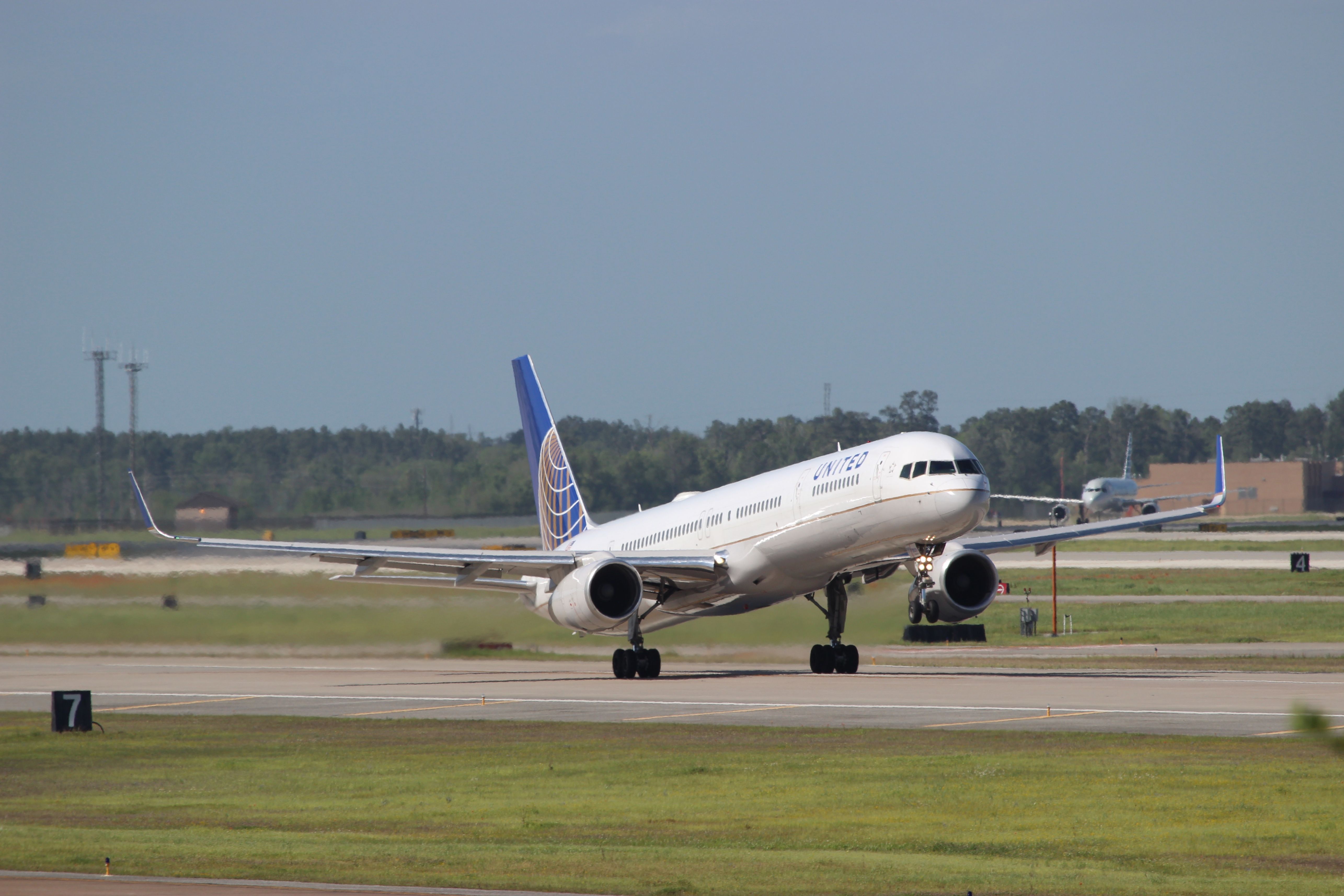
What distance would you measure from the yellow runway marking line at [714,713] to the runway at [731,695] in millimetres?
60

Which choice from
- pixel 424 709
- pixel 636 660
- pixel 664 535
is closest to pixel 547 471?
pixel 664 535

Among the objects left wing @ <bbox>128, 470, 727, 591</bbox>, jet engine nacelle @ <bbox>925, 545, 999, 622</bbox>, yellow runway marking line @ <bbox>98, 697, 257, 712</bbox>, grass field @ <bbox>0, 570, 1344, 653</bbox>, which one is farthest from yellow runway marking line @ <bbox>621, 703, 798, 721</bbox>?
grass field @ <bbox>0, 570, 1344, 653</bbox>

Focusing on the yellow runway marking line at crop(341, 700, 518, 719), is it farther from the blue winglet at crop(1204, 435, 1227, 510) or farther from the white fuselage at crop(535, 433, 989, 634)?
the blue winglet at crop(1204, 435, 1227, 510)

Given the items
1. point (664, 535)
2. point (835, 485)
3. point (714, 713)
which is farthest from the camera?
point (664, 535)

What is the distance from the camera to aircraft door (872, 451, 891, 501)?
116ft

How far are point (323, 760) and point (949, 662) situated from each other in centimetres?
2669

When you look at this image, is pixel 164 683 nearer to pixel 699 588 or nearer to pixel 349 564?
pixel 349 564

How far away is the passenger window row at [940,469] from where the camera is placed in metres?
34.5

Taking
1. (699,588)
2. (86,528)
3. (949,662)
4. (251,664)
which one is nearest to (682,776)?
(699,588)

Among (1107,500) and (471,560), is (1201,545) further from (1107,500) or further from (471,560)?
(471,560)

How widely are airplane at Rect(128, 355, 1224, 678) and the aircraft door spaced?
36mm

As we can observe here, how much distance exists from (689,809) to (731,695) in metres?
15.6

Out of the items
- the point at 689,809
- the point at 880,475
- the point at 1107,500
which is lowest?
the point at 689,809

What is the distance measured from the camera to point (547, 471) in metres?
53.4
